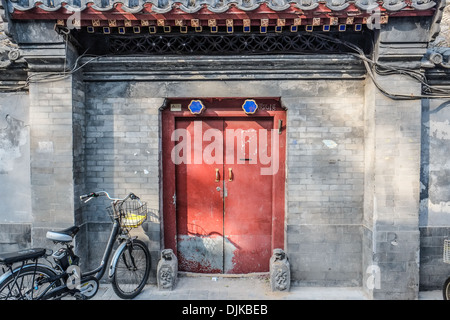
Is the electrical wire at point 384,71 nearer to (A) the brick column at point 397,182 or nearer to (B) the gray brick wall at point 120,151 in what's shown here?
(A) the brick column at point 397,182

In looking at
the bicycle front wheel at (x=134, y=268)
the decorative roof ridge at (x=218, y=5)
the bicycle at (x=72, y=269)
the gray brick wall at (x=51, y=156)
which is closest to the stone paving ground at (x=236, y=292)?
the bicycle front wheel at (x=134, y=268)

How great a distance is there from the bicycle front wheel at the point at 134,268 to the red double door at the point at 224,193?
2.05ft

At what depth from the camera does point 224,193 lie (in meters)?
5.11

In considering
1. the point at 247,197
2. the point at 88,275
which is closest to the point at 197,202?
the point at 247,197

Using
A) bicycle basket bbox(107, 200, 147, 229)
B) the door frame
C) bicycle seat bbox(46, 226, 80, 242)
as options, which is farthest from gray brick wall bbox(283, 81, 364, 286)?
bicycle seat bbox(46, 226, 80, 242)

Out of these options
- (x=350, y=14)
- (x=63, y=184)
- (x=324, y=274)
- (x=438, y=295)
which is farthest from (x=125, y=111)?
(x=438, y=295)

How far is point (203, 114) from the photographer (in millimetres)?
4980

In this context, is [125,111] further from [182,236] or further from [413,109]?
[413,109]

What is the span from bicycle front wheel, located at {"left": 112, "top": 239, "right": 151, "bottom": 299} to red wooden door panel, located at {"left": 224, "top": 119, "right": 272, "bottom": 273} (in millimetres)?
1381

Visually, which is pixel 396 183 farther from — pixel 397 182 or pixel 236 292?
pixel 236 292

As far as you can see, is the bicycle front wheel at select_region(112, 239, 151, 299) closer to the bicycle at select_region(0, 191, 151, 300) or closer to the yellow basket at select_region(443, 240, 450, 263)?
the bicycle at select_region(0, 191, 151, 300)

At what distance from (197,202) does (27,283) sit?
2.62m

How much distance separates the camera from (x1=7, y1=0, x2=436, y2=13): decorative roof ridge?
3.98 m

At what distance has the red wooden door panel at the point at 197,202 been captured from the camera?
5.06 metres
